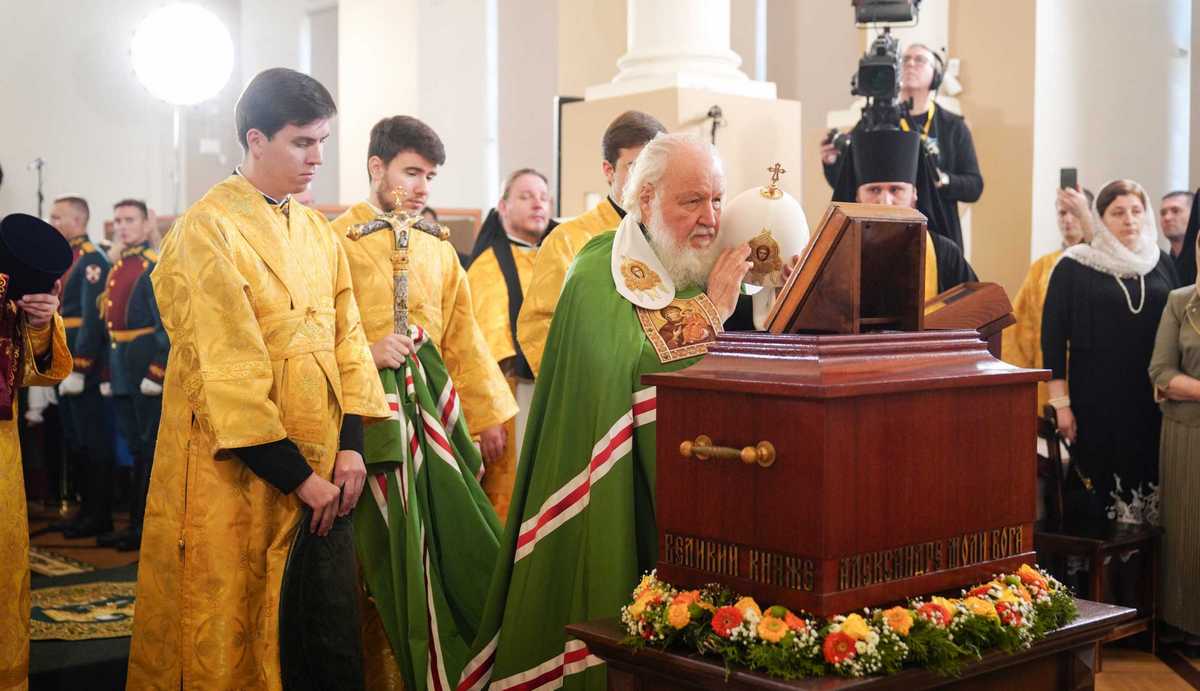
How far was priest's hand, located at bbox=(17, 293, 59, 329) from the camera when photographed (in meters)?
3.74

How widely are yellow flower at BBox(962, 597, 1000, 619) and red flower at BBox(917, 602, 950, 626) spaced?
0.06m

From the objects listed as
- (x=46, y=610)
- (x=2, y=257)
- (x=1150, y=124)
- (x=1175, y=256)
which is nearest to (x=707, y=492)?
(x=2, y=257)

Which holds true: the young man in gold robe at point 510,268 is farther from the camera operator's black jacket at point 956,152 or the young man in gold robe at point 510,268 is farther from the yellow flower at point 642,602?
the yellow flower at point 642,602

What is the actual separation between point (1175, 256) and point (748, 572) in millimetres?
5618

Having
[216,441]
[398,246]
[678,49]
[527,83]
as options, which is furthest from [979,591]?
[527,83]

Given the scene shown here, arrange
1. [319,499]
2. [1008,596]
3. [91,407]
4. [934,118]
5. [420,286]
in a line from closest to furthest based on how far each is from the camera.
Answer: [1008,596] → [319,499] → [420,286] → [934,118] → [91,407]

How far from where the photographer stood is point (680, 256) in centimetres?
332

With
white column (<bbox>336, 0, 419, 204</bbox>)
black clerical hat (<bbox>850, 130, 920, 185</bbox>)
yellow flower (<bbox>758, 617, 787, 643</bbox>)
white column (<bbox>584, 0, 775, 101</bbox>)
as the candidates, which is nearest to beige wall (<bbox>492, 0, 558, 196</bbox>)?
white column (<bbox>336, 0, 419, 204</bbox>)

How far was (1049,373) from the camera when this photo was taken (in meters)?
2.38

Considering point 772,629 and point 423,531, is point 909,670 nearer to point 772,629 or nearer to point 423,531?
point 772,629

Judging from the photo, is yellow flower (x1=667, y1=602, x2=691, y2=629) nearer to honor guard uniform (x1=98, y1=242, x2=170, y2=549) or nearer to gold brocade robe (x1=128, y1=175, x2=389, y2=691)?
gold brocade robe (x1=128, y1=175, x2=389, y2=691)

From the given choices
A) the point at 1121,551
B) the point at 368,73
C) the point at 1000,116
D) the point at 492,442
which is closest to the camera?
the point at 492,442

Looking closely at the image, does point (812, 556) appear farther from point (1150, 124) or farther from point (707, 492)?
point (1150, 124)

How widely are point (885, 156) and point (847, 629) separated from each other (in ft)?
9.90
